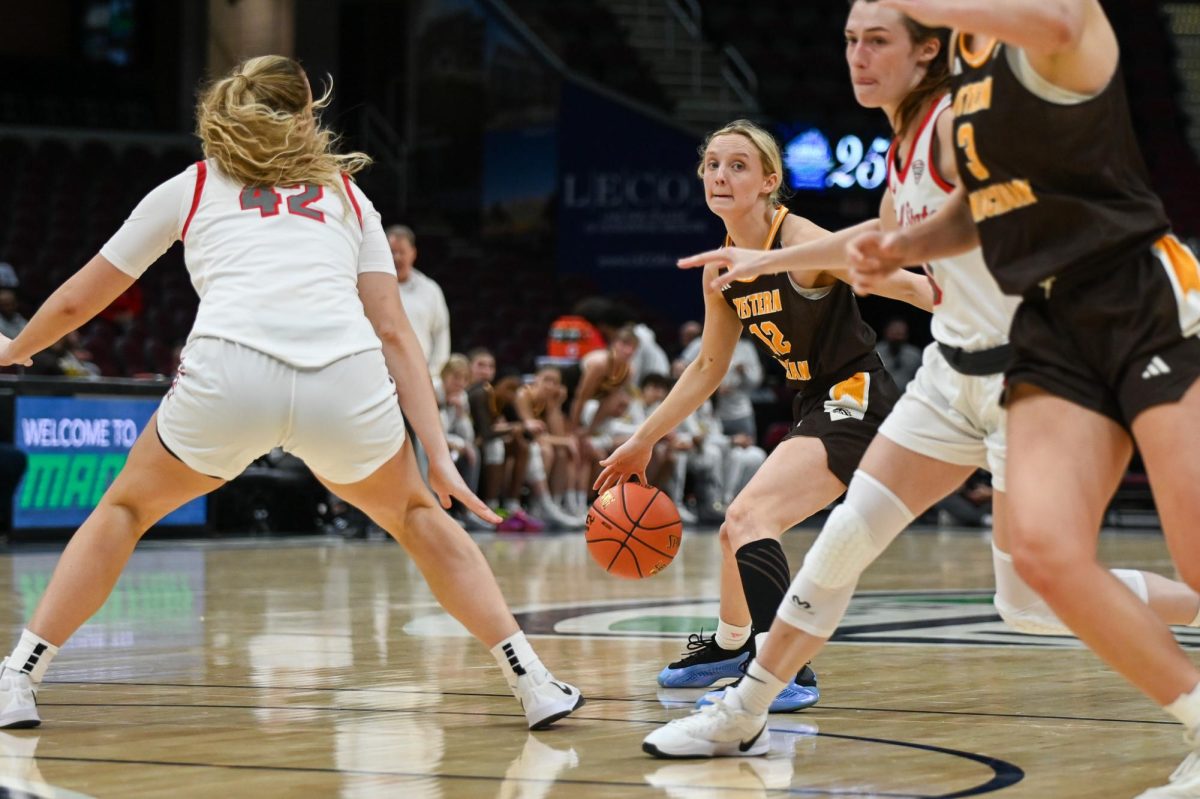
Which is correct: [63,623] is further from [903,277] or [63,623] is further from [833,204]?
[833,204]

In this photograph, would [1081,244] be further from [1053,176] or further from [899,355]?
[899,355]

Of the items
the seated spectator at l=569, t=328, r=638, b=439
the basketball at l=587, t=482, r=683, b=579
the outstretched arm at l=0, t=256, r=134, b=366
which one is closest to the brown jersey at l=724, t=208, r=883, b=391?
the basketball at l=587, t=482, r=683, b=579

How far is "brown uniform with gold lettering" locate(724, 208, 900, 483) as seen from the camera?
4.75 metres

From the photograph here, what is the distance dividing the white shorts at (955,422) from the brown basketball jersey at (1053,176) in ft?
1.36

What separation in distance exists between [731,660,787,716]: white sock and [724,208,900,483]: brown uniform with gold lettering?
1221mm

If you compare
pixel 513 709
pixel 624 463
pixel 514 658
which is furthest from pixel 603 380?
pixel 514 658

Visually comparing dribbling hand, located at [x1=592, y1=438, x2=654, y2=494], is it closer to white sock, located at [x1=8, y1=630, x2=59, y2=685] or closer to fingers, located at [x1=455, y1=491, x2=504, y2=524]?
fingers, located at [x1=455, y1=491, x2=504, y2=524]

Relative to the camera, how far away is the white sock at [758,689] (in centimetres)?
362

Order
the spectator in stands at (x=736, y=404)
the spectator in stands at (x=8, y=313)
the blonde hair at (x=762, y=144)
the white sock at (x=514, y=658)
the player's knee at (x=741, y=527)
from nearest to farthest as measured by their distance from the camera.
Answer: the white sock at (x=514, y=658) < the player's knee at (x=741, y=527) < the blonde hair at (x=762, y=144) < the spectator in stands at (x=8, y=313) < the spectator in stands at (x=736, y=404)

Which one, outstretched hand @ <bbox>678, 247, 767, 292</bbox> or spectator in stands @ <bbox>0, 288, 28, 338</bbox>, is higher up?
outstretched hand @ <bbox>678, 247, 767, 292</bbox>

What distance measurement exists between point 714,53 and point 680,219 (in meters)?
3.57

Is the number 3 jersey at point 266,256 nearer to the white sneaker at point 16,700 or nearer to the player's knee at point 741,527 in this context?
the white sneaker at point 16,700

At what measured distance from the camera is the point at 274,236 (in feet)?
13.0

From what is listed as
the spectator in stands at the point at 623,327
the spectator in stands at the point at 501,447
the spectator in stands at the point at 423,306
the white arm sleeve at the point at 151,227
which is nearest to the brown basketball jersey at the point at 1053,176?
the white arm sleeve at the point at 151,227
